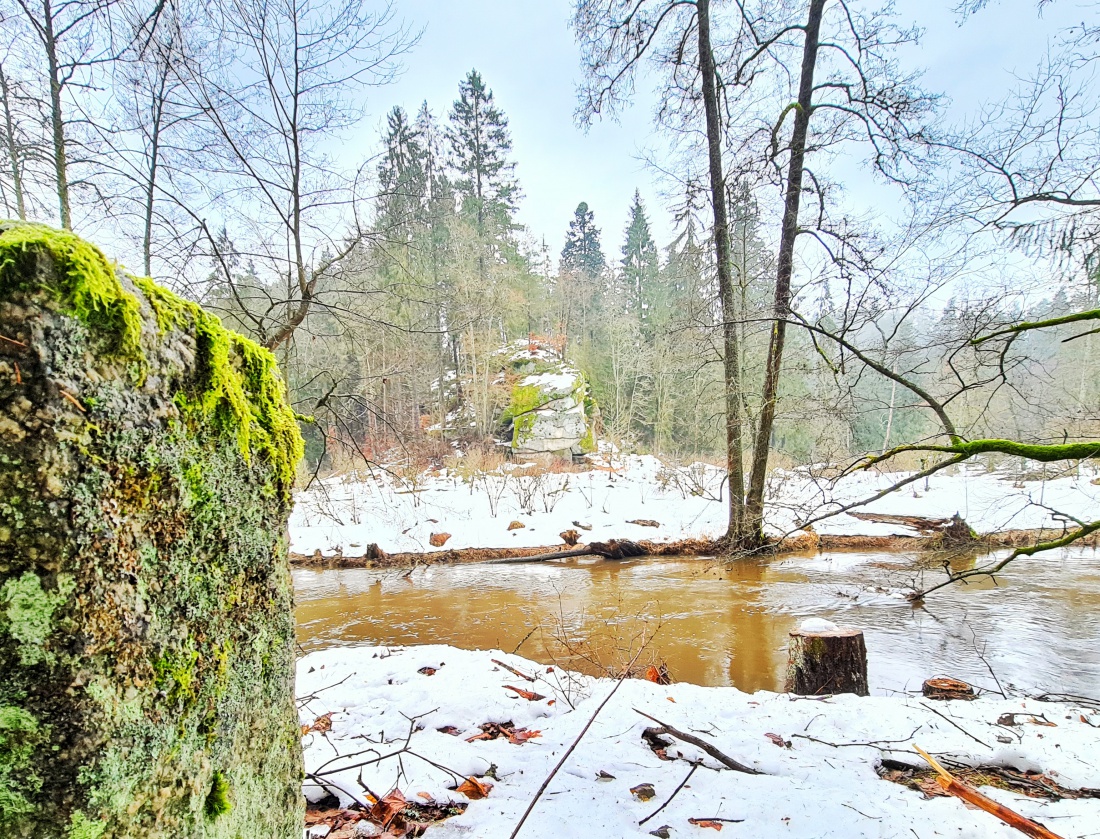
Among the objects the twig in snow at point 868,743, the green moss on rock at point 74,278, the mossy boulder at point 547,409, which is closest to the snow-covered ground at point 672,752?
the twig in snow at point 868,743

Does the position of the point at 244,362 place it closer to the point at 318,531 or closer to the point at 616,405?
the point at 318,531

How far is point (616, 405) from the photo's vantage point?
22188 mm

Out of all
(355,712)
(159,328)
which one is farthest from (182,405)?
(355,712)

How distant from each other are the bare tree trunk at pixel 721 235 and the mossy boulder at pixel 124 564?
302 inches

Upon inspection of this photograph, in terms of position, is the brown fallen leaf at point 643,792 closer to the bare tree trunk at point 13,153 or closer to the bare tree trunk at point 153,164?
the bare tree trunk at point 153,164

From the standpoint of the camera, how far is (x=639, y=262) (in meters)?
31.8

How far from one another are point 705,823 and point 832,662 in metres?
2.65

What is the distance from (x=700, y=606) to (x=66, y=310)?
270 inches

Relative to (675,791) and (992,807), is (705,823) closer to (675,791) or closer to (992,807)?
(675,791)

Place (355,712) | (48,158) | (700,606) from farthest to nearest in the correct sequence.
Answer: (700,606) < (48,158) < (355,712)

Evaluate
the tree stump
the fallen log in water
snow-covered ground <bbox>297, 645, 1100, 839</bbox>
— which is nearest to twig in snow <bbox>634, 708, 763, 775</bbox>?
snow-covered ground <bbox>297, 645, 1100, 839</bbox>

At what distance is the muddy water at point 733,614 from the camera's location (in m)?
4.62

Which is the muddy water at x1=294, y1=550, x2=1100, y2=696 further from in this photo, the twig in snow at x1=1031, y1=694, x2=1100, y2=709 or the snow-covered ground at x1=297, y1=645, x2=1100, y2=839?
the snow-covered ground at x1=297, y1=645, x2=1100, y2=839

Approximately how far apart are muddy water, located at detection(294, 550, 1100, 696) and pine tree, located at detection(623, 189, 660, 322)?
2335 centimetres
